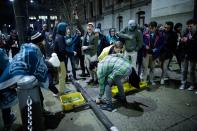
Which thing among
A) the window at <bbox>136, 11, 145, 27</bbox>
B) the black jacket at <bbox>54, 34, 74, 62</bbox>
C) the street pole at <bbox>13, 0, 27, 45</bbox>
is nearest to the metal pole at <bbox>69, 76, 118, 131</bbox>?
the black jacket at <bbox>54, 34, 74, 62</bbox>

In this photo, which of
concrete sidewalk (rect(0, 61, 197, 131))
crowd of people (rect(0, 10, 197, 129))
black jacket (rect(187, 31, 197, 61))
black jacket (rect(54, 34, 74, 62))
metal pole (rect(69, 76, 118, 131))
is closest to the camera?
crowd of people (rect(0, 10, 197, 129))

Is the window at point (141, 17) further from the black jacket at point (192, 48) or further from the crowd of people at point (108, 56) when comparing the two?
the black jacket at point (192, 48)

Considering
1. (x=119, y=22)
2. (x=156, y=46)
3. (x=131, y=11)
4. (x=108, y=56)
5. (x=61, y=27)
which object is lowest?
(x=108, y=56)

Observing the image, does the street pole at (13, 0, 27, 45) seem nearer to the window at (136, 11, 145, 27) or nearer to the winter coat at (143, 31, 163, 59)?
the winter coat at (143, 31, 163, 59)

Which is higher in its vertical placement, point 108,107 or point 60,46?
point 60,46

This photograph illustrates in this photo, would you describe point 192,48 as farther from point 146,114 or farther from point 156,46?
point 146,114

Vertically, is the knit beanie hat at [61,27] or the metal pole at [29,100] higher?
the knit beanie hat at [61,27]

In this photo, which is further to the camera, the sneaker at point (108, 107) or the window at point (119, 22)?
the window at point (119, 22)

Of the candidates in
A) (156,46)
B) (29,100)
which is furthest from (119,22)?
(29,100)

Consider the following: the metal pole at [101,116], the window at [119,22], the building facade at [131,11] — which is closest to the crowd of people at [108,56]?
the metal pole at [101,116]

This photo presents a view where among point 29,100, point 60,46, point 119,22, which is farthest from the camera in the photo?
point 119,22

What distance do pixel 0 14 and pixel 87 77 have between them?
4540cm

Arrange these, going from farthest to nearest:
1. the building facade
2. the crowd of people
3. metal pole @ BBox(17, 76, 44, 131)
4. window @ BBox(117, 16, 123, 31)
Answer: window @ BBox(117, 16, 123, 31)
the building facade
the crowd of people
metal pole @ BBox(17, 76, 44, 131)

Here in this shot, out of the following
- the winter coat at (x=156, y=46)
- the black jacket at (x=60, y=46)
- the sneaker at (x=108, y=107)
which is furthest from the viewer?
the winter coat at (x=156, y=46)
